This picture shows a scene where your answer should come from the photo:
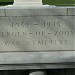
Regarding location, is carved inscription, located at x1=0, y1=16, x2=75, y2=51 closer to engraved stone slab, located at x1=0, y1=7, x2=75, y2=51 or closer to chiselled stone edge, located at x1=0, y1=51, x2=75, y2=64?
engraved stone slab, located at x1=0, y1=7, x2=75, y2=51

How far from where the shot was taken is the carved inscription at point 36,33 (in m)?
4.99

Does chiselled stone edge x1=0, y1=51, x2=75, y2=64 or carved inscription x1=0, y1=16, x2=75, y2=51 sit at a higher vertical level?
carved inscription x1=0, y1=16, x2=75, y2=51

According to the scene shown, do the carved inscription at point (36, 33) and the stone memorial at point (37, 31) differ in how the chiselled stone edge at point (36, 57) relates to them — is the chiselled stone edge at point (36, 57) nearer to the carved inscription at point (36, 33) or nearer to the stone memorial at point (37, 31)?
Result: the stone memorial at point (37, 31)

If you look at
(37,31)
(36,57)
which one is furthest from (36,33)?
(36,57)

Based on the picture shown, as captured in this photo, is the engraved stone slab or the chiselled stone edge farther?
the engraved stone slab

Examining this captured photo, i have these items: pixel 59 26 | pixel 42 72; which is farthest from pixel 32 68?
pixel 59 26

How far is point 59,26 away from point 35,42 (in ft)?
2.09

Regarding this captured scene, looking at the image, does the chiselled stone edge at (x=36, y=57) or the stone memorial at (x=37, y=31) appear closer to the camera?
the chiselled stone edge at (x=36, y=57)

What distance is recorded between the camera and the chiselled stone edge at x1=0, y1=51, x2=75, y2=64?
447cm

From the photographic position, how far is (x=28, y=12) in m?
4.96

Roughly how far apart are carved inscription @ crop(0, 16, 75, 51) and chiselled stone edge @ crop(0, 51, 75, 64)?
0.50ft

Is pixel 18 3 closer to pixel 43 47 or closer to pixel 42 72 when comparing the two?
pixel 43 47

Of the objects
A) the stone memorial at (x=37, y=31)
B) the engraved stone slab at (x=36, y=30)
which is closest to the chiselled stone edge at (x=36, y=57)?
the stone memorial at (x=37, y=31)

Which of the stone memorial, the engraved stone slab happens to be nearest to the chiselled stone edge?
the stone memorial
